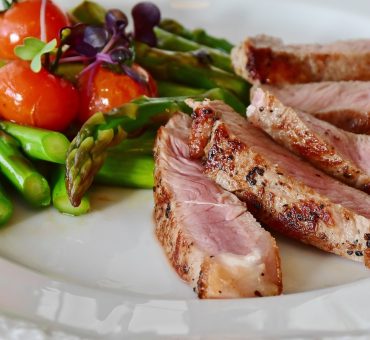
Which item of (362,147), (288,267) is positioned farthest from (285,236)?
(362,147)

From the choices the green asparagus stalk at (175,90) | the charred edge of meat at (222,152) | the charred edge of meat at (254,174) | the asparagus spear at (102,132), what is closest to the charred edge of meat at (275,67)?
the green asparagus stalk at (175,90)

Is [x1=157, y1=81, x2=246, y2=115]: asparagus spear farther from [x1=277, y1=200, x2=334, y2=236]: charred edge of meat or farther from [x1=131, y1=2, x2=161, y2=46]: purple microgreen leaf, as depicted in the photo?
[x1=277, y1=200, x2=334, y2=236]: charred edge of meat

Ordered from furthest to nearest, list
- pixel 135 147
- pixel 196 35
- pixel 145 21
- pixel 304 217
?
pixel 196 35, pixel 145 21, pixel 135 147, pixel 304 217

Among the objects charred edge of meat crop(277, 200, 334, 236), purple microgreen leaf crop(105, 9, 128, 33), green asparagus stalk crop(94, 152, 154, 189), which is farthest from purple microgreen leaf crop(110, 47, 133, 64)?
charred edge of meat crop(277, 200, 334, 236)

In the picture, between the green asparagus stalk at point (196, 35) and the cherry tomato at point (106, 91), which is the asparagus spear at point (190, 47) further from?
the cherry tomato at point (106, 91)

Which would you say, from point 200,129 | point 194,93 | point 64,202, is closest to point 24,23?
point 194,93

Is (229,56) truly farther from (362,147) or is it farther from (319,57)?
(362,147)

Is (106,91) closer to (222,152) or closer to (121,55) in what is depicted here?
(121,55)
